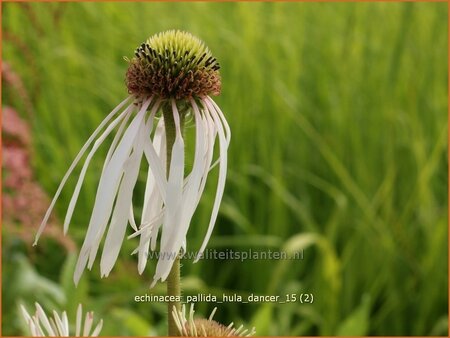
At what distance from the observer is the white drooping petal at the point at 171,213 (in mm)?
319

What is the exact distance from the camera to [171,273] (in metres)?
0.33

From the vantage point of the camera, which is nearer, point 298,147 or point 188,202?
point 188,202

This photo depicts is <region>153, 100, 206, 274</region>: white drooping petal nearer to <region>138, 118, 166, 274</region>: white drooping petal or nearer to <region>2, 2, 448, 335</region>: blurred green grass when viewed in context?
<region>138, 118, 166, 274</region>: white drooping petal

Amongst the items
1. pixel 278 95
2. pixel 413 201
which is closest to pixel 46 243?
pixel 278 95

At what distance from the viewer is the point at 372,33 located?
168cm

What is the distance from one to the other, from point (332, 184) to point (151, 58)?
3.46 ft

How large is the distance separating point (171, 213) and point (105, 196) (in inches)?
1.8

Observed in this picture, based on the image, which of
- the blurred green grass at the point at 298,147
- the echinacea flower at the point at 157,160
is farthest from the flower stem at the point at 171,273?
the blurred green grass at the point at 298,147

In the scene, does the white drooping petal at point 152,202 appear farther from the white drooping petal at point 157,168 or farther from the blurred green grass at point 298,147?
the blurred green grass at point 298,147

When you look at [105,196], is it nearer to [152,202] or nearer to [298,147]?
[152,202]

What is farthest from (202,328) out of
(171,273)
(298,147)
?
(298,147)

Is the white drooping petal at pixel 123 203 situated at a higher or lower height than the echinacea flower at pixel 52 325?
higher

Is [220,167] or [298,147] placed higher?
[298,147]

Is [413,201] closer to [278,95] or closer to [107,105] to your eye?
[278,95]
